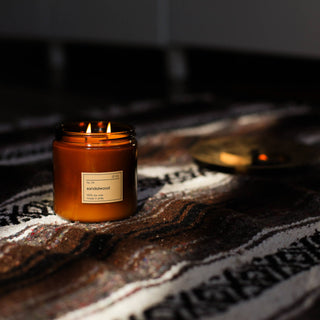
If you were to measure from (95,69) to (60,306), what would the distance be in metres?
2.18

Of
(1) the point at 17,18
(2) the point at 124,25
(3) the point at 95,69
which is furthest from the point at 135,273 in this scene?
(1) the point at 17,18

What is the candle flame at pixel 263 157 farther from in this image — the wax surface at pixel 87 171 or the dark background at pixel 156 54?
the dark background at pixel 156 54

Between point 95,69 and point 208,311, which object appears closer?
point 208,311

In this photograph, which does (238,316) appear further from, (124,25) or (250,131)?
(124,25)

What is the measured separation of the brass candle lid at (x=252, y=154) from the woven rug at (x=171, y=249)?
20mm

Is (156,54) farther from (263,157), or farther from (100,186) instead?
(100,186)

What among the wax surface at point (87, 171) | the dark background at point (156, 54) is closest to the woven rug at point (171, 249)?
the wax surface at point (87, 171)

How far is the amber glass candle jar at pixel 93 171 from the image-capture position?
535 millimetres

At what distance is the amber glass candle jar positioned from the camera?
1.75 feet

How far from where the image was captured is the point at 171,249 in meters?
0.50

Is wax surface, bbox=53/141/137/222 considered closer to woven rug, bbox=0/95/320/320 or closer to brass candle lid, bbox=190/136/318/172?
woven rug, bbox=0/95/320/320

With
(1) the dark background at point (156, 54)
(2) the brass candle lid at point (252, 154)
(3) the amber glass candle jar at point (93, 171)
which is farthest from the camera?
(1) the dark background at point (156, 54)

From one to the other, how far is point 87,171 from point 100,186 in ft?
0.07

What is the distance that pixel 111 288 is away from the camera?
42cm
